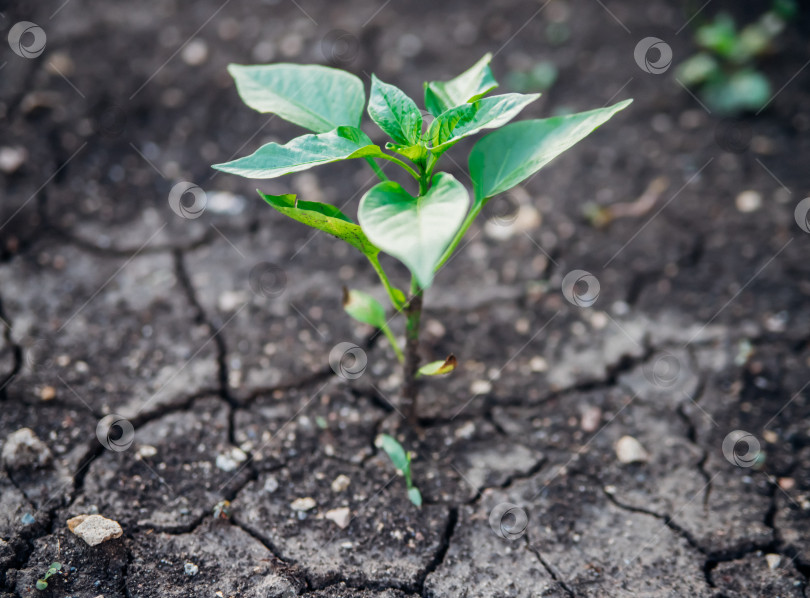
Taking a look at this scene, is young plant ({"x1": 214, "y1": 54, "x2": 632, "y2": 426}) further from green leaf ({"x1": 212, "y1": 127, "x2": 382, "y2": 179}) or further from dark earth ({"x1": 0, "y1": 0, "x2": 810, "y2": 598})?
dark earth ({"x1": 0, "y1": 0, "x2": 810, "y2": 598})

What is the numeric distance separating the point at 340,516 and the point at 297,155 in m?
0.98

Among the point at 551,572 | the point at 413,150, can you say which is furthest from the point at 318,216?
the point at 551,572

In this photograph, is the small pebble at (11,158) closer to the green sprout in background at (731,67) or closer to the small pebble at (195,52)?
the small pebble at (195,52)

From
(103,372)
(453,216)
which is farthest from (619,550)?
(103,372)

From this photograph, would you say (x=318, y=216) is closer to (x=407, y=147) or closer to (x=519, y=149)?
(x=407, y=147)

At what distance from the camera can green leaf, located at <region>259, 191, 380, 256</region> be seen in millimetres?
1264

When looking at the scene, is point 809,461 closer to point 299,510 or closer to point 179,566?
point 299,510

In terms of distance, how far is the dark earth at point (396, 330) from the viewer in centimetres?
158

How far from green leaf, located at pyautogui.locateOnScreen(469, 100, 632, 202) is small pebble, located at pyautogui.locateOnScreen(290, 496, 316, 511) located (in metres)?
0.92

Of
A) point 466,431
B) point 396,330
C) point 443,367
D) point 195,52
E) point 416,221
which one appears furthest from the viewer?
point 195,52

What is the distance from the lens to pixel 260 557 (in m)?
1.54

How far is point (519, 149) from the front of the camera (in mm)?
1369

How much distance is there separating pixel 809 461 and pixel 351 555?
1363 millimetres

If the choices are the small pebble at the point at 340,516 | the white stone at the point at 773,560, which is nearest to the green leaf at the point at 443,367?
the small pebble at the point at 340,516
